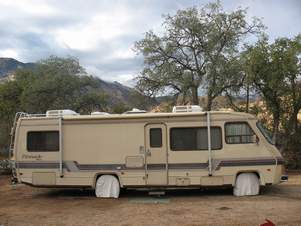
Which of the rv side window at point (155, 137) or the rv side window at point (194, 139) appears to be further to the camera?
the rv side window at point (155, 137)

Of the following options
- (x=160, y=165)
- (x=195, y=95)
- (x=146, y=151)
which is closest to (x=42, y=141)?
(x=146, y=151)

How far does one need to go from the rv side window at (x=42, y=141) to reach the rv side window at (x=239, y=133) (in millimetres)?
5185

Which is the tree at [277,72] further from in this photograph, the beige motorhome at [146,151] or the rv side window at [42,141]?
the rv side window at [42,141]

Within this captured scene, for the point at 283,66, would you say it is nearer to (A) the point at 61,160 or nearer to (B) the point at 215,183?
(B) the point at 215,183

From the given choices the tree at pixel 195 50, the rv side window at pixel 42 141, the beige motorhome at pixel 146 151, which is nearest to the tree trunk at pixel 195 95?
the tree at pixel 195 50

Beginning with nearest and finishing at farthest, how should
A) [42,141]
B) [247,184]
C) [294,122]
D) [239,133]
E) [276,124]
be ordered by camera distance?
[247,184]
[239,133]
[42,141]
[276,124]
[294,122]

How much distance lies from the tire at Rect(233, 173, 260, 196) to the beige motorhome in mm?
74

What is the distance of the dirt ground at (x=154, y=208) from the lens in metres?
10.9

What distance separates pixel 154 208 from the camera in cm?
1259

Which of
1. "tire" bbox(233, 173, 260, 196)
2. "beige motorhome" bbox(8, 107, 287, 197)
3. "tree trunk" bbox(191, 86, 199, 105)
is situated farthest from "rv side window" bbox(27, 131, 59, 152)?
"tree trunk" bbox(191, 86, 199, 105)

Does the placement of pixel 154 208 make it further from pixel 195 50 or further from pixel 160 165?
pixel 195 50

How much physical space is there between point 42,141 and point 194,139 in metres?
4.69

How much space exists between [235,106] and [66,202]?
50.6 feet

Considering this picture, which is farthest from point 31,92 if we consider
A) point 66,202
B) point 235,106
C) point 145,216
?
point 145,216
